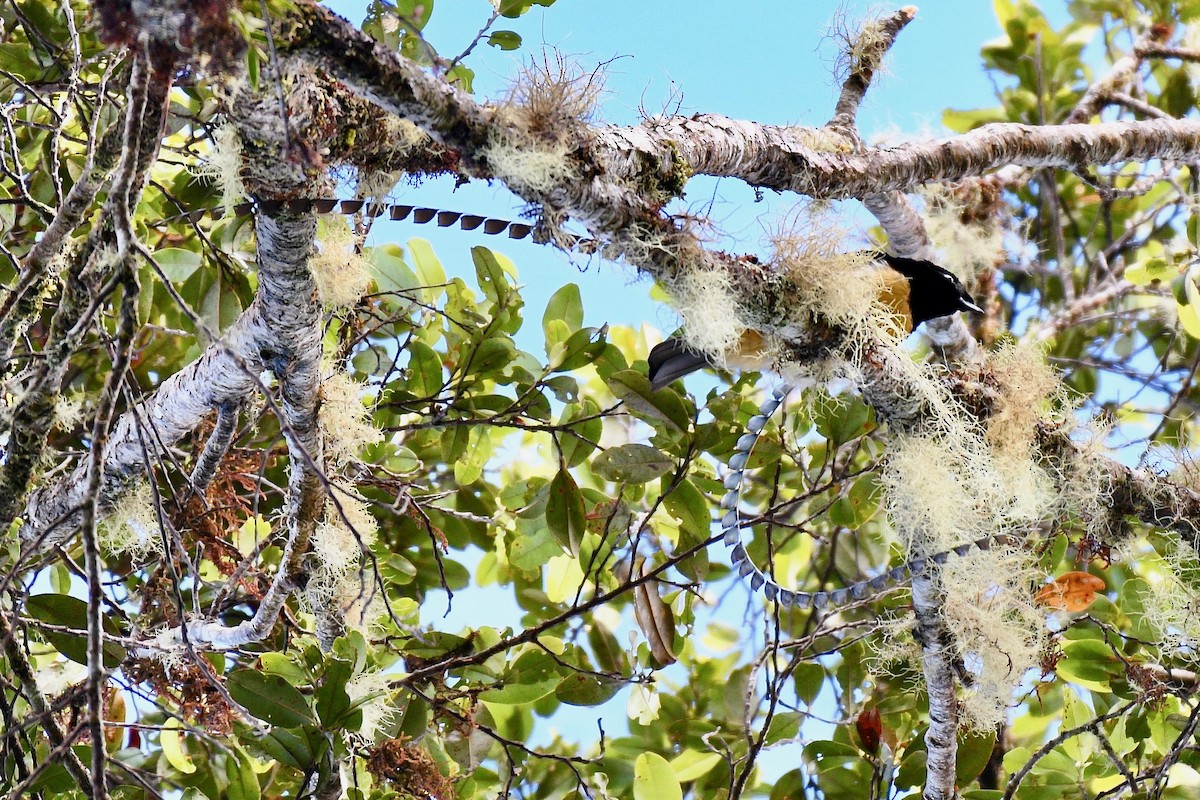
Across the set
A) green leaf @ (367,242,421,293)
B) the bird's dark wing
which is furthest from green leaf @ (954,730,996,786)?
green leaf @ (367,242,421,293)

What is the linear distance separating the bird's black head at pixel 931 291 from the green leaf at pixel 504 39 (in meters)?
0.67

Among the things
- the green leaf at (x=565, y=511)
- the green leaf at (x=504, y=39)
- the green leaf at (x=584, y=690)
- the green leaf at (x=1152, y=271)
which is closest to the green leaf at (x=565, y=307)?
the green leaf at (x=565, y=511)

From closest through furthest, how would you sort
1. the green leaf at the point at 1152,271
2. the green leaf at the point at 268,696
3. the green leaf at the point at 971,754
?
the green leaf at the point at 268,696 < the green leaf at the point at 971,754 < the green leaf at the point at 1152,271

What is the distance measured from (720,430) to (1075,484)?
1.79 feet

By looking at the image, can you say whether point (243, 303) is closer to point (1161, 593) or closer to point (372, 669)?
point (372, 669)

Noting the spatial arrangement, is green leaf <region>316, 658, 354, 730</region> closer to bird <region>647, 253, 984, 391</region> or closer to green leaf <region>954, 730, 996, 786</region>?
bird <region>647, 253, 984, 391</region>

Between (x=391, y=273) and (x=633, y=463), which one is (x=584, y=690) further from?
(x=391, y=273)

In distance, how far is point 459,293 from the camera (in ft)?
6.08

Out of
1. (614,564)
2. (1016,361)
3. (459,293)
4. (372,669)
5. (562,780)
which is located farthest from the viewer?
(614,564)

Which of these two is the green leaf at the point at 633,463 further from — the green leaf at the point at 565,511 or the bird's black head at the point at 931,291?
the bird's black head at the point at 931,291

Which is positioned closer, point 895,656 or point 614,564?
point 895,656

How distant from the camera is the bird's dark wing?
4.88ft

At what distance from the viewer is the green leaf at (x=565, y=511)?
1.65 meters

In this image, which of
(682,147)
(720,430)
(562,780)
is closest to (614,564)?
(562,780)
